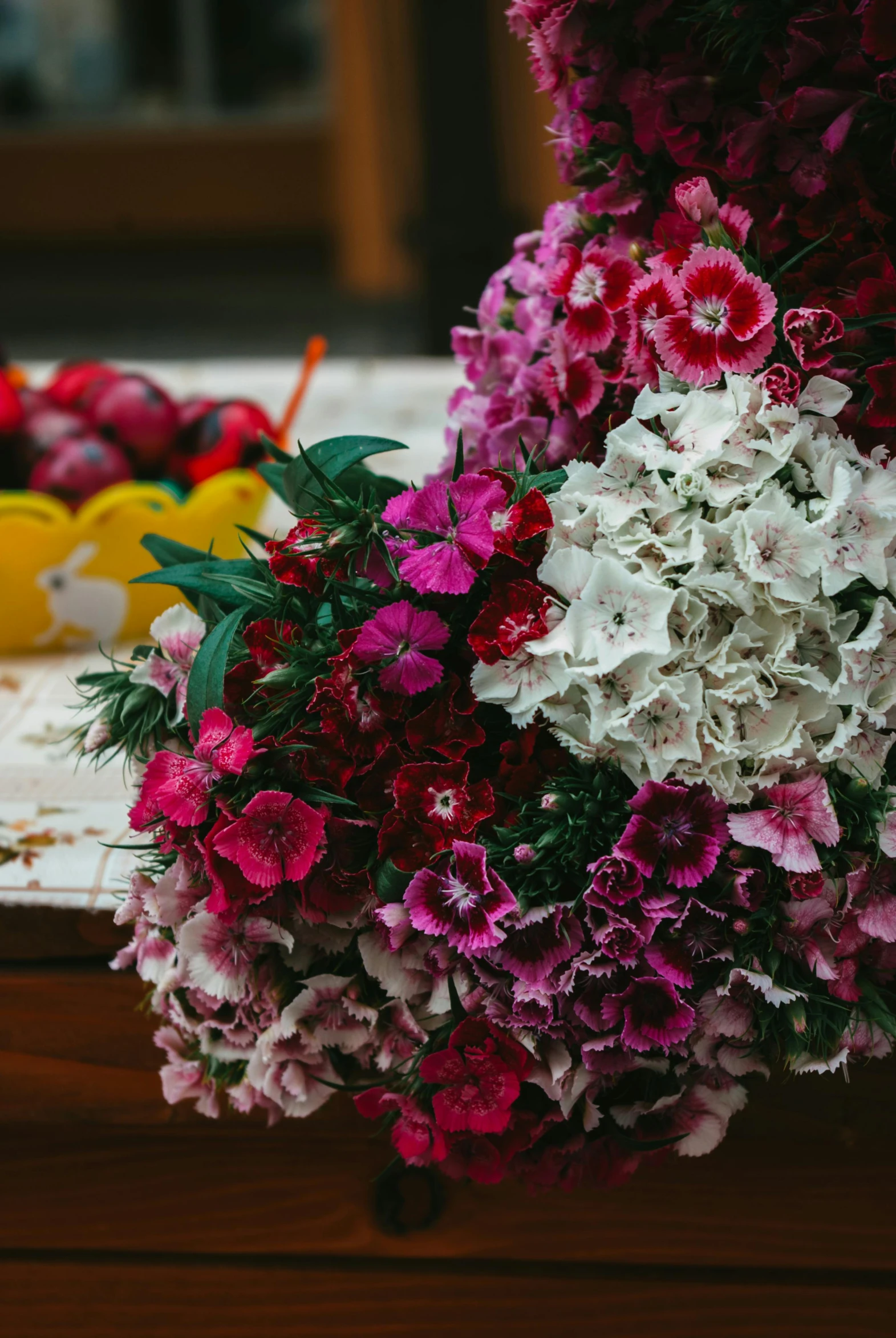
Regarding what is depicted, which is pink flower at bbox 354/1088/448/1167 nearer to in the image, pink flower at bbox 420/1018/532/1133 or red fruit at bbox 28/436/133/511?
pink flower at bbox 420/1018/532/1133

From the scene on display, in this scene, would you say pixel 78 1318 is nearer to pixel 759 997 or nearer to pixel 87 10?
pixel 759 997

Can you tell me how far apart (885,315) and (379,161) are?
485 centimetres

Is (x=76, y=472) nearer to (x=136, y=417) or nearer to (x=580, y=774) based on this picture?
(x=136, y=417)

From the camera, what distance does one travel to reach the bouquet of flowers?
554 mm

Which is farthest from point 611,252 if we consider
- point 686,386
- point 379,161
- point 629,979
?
point 379,161

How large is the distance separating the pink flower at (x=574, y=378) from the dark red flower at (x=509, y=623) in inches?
6.3

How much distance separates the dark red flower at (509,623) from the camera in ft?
1.84

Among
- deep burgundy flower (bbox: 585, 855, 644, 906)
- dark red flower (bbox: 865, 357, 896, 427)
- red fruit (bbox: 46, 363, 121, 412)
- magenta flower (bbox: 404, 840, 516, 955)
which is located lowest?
red fruit (bbox: 46, 363, 121, 412)

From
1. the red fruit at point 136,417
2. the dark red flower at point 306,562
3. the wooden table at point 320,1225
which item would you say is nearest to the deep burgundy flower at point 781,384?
the dark red flower at point 306,562

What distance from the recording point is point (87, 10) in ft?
20.0

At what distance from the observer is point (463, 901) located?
55cm

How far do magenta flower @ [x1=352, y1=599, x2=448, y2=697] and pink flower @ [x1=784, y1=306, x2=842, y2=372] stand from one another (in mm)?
219

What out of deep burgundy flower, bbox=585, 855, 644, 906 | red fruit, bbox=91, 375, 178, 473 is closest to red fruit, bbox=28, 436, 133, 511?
red fruit, bbox=91, 375, 178, 473

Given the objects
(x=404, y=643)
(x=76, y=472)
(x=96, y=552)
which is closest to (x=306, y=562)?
(x=404, y=643)
